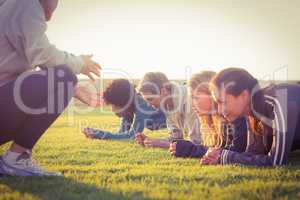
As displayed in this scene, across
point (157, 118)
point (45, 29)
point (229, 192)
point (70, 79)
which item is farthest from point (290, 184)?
point (157, 118)

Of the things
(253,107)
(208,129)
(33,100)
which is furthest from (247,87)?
(33,100)

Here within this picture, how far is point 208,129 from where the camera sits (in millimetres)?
6688

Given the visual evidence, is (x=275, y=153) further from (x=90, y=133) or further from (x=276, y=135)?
(x=90, y=133)

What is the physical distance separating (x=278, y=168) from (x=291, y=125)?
51 cm

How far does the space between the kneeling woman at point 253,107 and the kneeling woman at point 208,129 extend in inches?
12.2

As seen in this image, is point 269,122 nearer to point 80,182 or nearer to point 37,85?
point 80,182

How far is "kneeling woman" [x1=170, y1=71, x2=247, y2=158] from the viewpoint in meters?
5.83

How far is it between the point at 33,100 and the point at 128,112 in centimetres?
485

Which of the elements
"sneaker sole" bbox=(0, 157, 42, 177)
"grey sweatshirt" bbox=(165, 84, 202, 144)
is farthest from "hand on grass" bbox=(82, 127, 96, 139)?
"sneaker sole" bbox=(0, 157, 42, 177)

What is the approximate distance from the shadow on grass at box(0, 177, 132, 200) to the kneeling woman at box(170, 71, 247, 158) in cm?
211

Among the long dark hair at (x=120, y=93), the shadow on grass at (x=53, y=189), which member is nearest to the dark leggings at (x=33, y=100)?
the shadow on grass at (x=53, y=189)

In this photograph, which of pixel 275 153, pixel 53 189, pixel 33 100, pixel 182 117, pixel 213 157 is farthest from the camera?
pixel 182 117

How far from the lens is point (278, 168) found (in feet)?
16.4

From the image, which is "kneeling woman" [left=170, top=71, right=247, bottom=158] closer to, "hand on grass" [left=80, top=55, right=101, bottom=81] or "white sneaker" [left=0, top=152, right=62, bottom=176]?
"hand on grass" [left=80, top=55, right=101, bottom=81]
